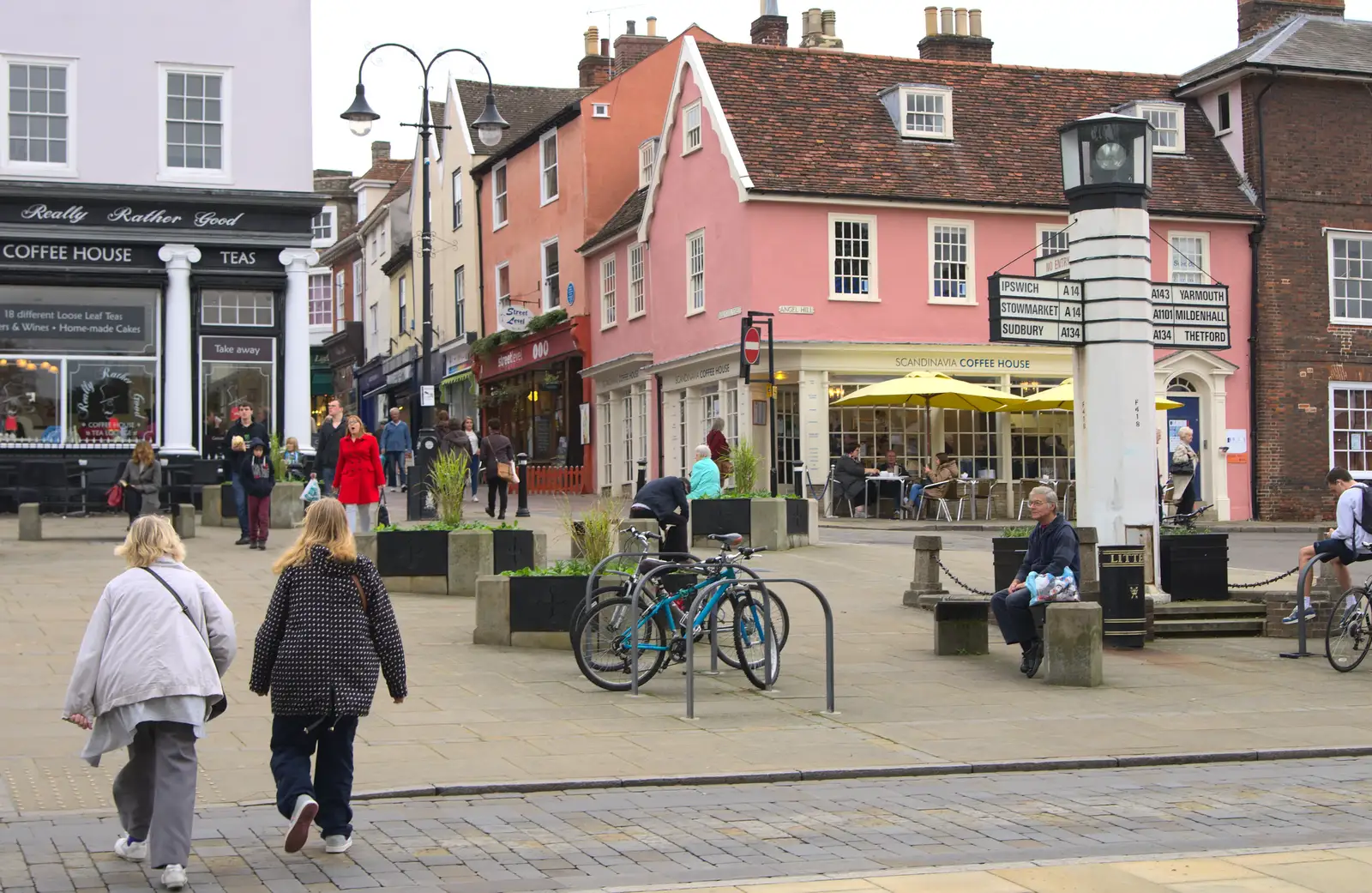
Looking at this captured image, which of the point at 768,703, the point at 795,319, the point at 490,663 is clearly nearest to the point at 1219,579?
the point at 768,703

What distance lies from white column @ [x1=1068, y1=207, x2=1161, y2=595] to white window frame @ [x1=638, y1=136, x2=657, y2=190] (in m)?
23.9

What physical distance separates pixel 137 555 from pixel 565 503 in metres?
7.79

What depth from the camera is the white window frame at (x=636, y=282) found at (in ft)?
123

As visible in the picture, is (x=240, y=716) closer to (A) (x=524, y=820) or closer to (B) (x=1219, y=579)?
(A) (x=524, y=820)

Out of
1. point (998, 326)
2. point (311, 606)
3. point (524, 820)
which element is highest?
point (998, 326)

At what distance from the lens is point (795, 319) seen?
32.1 metres

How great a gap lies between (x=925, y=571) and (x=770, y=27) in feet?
85.7

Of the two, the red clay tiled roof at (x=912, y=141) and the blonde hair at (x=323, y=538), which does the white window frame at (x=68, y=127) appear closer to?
the red clay tiled roof at (x=912, y=141)

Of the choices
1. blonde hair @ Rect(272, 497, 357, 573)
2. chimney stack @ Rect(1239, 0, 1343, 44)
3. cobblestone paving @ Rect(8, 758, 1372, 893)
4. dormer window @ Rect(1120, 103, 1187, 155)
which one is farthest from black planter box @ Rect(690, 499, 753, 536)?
chimney stack @ Rect(1239, 0, 1343, 44)

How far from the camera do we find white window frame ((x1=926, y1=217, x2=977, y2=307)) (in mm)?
33156

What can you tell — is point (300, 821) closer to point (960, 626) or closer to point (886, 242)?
point (960, 626)

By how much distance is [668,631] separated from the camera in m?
12.0

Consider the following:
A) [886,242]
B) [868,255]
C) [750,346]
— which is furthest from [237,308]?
[886,242]

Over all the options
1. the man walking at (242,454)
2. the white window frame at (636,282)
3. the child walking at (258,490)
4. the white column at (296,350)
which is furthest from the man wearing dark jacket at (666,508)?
the white window frame at (636,282)
